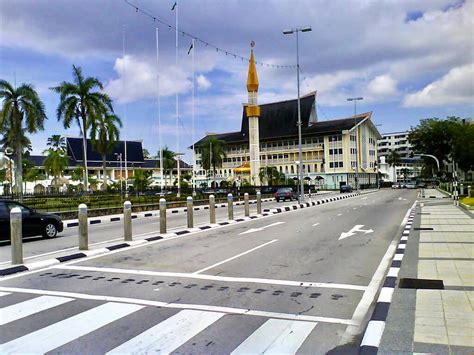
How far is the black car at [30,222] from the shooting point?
46.3ft

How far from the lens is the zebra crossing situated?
487 cm

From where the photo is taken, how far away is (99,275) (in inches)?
346

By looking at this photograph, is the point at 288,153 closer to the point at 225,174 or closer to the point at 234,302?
the point at 225,174

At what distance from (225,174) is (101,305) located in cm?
10280

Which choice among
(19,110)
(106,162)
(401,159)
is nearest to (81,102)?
(19,110)

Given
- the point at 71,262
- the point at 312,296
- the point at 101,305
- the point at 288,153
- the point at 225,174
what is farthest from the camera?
the point at 225,174

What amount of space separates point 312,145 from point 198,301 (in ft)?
297

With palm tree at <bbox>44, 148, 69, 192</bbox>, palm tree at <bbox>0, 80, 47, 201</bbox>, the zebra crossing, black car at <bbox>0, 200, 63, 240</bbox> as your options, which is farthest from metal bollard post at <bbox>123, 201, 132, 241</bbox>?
palm tree at <bbox>44, 148, 69, 192</bbox>

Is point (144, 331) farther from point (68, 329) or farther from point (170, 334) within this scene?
point (68, 329)

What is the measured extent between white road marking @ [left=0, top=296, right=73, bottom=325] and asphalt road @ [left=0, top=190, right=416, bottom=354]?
0.05ft

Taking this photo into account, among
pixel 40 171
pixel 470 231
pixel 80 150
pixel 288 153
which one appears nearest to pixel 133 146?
pixel 80 150

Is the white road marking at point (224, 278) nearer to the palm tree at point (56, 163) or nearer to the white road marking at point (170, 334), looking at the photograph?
the white road marking at point (170, 334)

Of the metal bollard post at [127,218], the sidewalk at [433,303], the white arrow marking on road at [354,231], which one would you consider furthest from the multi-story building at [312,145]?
the sidewalk at [433,303]

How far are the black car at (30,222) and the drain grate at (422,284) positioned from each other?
11394mm
